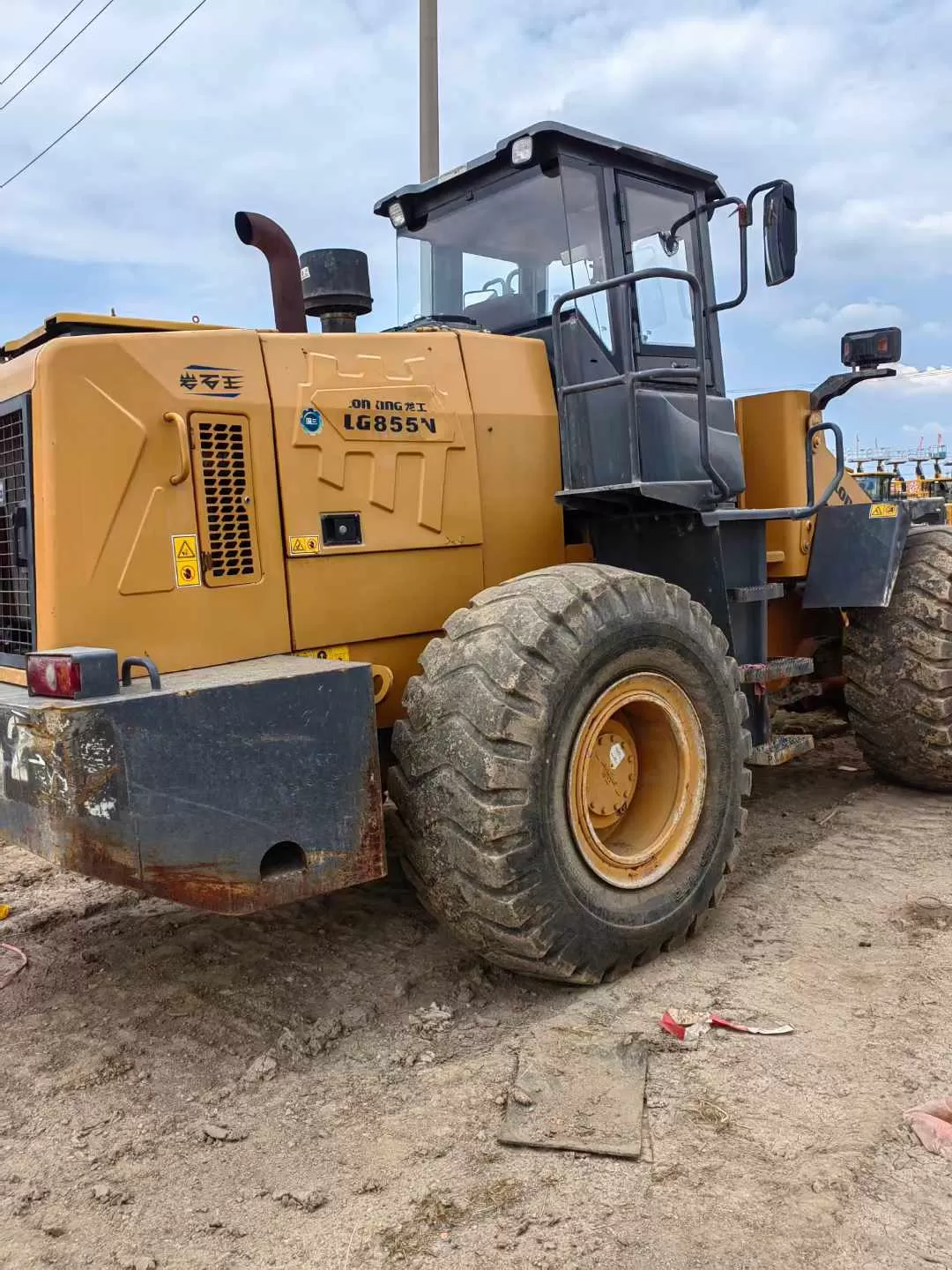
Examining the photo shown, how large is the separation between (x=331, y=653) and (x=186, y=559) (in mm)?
656

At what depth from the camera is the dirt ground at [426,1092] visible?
2.38 meters

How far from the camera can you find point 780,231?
14.9 feet

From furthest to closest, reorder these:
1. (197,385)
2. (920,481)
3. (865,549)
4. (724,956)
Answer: (920,481), (865,549), (724,956), (197,385)

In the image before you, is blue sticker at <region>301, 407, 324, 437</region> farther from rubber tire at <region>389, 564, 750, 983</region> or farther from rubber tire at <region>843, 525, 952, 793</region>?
rubber tire at <region>843, 525, 952, 793</region>

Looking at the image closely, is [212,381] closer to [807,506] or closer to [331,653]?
[331,653]

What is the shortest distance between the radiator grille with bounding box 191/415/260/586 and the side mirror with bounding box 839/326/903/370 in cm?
353

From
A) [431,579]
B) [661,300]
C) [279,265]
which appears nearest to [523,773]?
[431,579]

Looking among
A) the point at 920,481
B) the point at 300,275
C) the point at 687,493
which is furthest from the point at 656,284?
the point at 920,481

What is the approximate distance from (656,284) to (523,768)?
259cm

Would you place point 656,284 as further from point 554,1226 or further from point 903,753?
point 554,1226

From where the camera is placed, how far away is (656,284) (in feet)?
15.7

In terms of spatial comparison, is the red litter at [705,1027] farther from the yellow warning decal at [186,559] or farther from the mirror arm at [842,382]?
the mirror arm at [842,382]

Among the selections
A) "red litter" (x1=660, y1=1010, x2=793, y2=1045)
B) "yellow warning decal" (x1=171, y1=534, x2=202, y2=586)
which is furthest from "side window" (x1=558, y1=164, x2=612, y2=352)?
"red litter" (x1=660, y1=1010, x2=793, y2=1045)

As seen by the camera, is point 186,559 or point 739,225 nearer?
point 186,559
